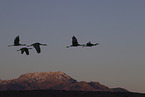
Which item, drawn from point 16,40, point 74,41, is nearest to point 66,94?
point 16,40

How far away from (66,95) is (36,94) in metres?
7.76

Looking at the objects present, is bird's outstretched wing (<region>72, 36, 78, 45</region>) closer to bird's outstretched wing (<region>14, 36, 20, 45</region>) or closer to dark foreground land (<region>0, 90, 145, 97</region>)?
bird's outstretched wing (<region>14, 36, 20, 45</region>)

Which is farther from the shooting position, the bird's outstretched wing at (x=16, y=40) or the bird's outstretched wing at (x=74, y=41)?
the bird's outstretched wing at (x=16, y=40)

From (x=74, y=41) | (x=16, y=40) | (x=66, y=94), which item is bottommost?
(x=66, y=94)

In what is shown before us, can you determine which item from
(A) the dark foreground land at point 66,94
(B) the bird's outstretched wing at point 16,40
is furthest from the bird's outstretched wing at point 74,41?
(A) the dark foreground land at point 66,94

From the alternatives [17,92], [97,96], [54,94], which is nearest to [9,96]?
[17,92]

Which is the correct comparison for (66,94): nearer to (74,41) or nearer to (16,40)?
(16,40)

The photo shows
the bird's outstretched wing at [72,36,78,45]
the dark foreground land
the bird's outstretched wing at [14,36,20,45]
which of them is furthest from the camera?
the dark foreground land

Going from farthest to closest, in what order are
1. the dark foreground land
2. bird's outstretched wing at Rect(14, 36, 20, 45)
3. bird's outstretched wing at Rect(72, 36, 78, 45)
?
the dark foreground land, bird's outstretched wing at Rect(14, 36, 20, 45), bird's outstretched wing at Rect(72, 36, 78, 45)

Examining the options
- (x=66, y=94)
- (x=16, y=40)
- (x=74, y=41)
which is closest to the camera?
(x=74, y=41)

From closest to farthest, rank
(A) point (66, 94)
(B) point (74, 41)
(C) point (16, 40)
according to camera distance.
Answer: (B) point (74, 41)
(C) point (16, 40)
(A) point (66, 94)

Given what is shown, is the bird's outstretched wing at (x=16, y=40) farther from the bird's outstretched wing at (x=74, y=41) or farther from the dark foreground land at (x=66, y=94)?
the dark foreground land at (x=66, y=94)

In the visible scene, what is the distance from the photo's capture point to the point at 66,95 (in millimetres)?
60750

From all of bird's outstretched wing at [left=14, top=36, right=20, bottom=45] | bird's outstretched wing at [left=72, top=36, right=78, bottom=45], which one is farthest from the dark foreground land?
bird's outstretched wing at [left=14, top=36, right=20, bottom=45]
